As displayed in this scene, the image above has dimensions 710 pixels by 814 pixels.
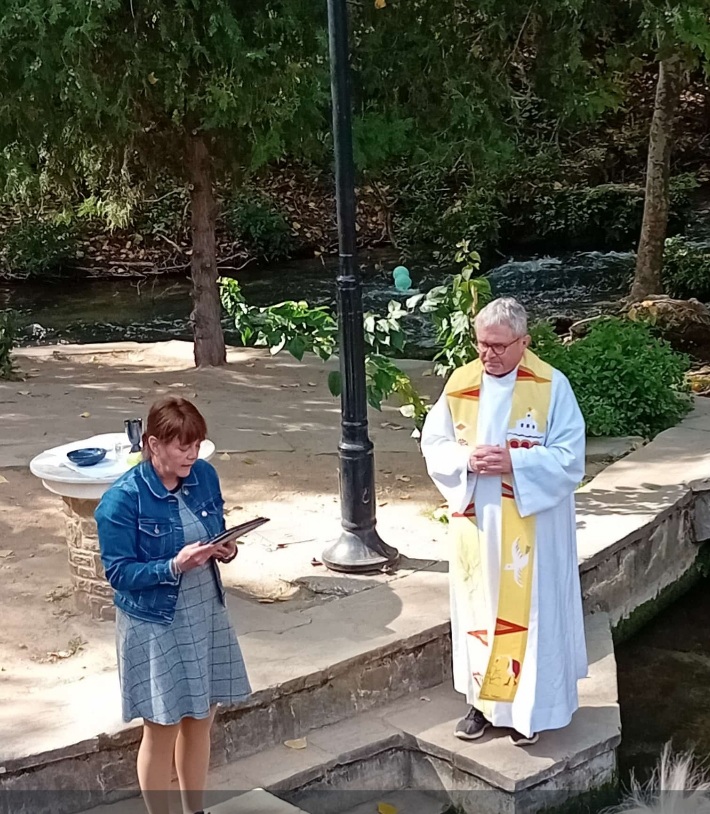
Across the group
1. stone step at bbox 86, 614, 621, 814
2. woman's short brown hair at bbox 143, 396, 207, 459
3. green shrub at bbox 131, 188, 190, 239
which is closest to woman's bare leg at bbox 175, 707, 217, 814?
stone step at bbox 86, 614, 621, 814

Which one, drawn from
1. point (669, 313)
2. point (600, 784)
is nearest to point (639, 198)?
point (669, 313)

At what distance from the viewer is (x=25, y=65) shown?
827 centimetres

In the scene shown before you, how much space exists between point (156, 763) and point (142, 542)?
712mm

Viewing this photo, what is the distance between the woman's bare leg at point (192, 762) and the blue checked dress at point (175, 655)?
88 millimetres

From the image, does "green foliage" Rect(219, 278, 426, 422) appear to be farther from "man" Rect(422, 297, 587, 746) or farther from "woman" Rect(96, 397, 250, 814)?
"woman" Rect(96, 397, 250, 814)

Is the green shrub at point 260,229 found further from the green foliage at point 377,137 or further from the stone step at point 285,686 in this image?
the stone step at point 285,686

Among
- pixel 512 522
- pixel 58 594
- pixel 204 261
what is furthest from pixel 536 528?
pixel 204 261

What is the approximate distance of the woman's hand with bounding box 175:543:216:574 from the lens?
131 inches

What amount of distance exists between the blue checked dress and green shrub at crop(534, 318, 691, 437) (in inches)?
179

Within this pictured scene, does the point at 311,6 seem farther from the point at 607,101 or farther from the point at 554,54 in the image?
the point at 607,101

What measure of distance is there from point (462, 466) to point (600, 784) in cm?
132

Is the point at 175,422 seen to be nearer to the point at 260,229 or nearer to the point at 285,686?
the point at 285,686

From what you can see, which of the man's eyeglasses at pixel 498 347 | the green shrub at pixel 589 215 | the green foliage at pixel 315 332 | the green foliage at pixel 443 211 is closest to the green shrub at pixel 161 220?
the green foliage at pixel 443 211

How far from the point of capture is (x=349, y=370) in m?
5.15
